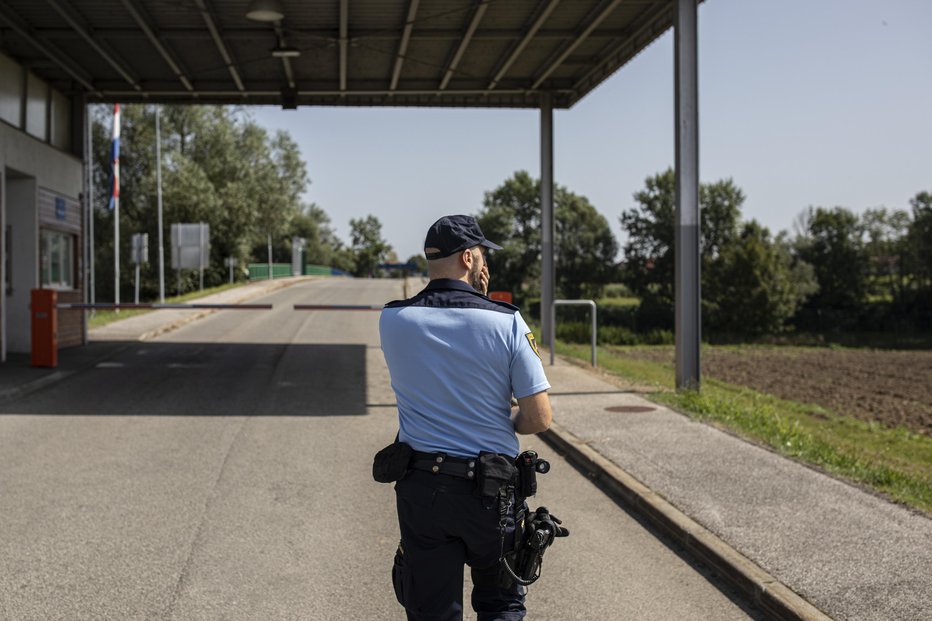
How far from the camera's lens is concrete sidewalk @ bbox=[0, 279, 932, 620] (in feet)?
16.2

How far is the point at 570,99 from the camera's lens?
2031 centimetres

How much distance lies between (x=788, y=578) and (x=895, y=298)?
85108 mm

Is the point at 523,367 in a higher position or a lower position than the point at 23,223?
lower

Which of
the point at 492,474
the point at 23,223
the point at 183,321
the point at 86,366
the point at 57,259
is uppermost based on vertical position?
the point at 23,223

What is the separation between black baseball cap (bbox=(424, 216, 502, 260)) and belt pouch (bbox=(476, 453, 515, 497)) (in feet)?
2.36

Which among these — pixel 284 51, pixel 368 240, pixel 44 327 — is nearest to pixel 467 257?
pixel 284 51

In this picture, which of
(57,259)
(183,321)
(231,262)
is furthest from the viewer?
(231,262)

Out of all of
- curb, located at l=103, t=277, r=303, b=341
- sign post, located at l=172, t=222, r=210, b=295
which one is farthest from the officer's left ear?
sign post, located at l=172, t=222, r=210, b=295

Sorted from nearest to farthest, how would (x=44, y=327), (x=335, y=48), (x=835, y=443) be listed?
A: 1. (x=835, y=443)
2. (x=44, y=327)
3. (x=335, y=48)

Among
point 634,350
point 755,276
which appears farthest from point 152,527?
point 755,276

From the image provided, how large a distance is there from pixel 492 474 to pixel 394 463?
0.35m

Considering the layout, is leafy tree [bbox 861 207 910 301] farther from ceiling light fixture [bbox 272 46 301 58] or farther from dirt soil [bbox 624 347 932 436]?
ceiling light fixture [bbox 272 46 301 58]

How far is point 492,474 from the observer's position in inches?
120

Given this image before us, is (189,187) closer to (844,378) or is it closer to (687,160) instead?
(844,378)
